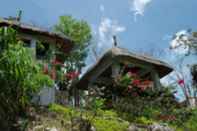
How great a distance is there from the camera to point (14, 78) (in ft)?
24.4

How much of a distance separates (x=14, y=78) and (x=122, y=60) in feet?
20.8

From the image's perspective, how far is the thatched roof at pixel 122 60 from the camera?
1285 centimetres

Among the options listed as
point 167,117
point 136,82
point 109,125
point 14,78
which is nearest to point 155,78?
point 136,82

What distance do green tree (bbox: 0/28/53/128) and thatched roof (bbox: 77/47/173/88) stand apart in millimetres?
5265

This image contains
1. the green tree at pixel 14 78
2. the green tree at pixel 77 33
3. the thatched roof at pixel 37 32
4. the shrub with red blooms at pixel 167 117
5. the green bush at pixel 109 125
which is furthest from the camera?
the green tree at pixel 77 33

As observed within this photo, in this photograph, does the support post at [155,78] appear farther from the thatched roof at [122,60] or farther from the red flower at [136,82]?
the red flower at [136,82]

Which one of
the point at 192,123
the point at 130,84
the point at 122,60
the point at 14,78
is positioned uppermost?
the point at 122,60

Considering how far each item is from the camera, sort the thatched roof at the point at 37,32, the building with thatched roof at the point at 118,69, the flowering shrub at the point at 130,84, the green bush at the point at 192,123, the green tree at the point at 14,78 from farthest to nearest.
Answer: the building with thatched roof at the point at 118,69 → the flowering shrub at the point at 130,84 → the thatched roof at the point at 37,32 → the green bush at the point at 192,123 → the green tree at the point at 14,78

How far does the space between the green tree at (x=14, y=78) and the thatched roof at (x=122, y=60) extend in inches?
207

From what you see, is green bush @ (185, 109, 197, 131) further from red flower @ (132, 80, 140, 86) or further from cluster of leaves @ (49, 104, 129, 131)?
red flower @ (132, 80, 140, 86)

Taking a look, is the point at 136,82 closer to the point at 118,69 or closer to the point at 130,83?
the point at 130,83

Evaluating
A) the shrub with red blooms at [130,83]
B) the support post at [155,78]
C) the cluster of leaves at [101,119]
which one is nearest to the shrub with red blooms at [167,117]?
the shrub with red blooms at [130,83]

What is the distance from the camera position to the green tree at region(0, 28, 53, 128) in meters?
7.40

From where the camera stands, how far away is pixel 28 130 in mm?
7535
